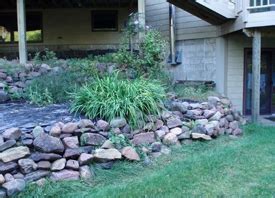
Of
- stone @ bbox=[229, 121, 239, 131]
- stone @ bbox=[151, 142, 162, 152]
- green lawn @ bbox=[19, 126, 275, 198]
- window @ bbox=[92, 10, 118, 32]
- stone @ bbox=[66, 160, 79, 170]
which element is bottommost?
green lawn @ bbox=[19, 126, 275, 198]

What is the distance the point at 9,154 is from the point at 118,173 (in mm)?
1565

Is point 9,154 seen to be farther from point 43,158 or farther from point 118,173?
point 118,173

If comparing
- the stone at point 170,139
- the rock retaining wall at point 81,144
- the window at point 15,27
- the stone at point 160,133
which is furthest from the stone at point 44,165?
the window at point 15,27

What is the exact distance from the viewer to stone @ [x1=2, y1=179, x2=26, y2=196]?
514 centimetres

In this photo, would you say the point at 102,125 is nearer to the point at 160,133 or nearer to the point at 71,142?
the point at 71,142

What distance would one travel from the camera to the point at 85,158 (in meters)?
5.87

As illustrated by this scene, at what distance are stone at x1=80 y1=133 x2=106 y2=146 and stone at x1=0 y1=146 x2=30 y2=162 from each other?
35.0 inches

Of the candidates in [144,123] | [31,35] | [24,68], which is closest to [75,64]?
[24,68]

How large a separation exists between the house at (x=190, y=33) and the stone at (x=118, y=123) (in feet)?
14.2

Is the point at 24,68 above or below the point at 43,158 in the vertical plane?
above

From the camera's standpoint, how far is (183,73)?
43.1ft

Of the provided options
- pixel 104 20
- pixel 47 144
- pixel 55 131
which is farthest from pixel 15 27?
pixel 47 144

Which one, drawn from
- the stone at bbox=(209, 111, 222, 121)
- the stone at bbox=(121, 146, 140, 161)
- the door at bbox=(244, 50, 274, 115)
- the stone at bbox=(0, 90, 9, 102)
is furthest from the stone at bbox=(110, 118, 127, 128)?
the door at bbox=(244, 50, 274, 115)

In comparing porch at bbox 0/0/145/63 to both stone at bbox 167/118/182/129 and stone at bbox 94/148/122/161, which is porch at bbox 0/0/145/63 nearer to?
stone at bbox 167/118/182/129
